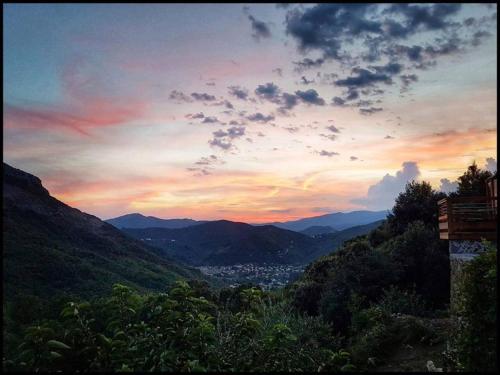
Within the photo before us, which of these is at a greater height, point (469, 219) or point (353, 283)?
point (469, 219)

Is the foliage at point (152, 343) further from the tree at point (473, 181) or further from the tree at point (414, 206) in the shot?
the tree at point (473, 181)

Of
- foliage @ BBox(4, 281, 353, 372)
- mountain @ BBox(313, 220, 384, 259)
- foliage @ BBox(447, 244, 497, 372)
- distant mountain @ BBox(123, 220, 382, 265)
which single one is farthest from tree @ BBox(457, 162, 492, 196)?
mountain @ BBox(313, 220, 384, 259)

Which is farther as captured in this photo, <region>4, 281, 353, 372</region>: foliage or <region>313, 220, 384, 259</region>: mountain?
<region>313, 220, 384, 259</region>: mountain

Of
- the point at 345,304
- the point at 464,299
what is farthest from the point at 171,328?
the point at 345,304

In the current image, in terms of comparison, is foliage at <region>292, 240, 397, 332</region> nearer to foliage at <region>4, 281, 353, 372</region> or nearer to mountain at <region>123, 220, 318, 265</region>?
foliage at <region>4, 281, 353, 372</region>

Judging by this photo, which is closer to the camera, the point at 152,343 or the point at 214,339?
the point at 152,343

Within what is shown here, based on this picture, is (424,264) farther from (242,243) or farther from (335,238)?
(242,243)

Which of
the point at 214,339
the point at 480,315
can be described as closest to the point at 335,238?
the point at 480,315
